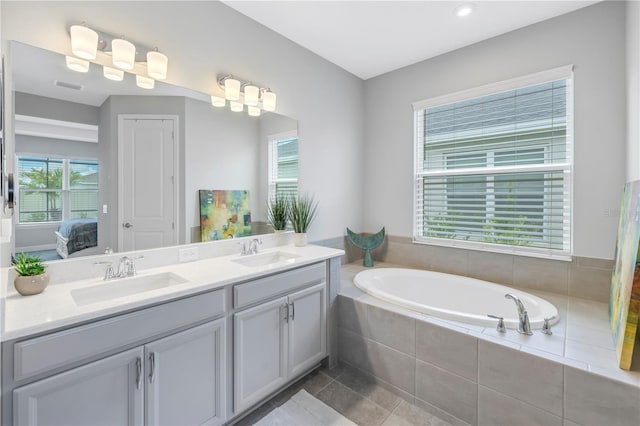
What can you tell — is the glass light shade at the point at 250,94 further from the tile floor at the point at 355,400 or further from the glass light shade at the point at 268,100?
the tile floor at the point at 355,400

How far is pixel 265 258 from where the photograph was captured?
7.49 ft

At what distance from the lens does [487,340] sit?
5.38 ft

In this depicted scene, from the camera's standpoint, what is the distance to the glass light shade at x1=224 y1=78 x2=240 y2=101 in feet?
6.98

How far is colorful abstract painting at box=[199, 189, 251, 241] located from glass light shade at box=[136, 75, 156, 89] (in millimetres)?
712

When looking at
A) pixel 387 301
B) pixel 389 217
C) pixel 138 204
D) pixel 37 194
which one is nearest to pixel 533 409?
pixel 387 301

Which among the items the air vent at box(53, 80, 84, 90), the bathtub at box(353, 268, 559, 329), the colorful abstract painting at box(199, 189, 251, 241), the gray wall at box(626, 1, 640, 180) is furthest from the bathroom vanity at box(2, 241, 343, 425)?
the gray wall at box(626, 1, 640, 180)

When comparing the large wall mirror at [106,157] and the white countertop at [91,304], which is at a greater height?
the large wall mirror at [106,157]

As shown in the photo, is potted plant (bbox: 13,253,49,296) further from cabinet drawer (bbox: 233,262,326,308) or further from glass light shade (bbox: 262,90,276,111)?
glass light shade (bbox: 262,90,276,111)

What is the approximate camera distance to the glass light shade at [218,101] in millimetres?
2104

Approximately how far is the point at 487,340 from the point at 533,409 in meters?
0.36

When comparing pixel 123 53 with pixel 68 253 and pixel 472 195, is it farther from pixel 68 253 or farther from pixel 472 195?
pixel 472 195

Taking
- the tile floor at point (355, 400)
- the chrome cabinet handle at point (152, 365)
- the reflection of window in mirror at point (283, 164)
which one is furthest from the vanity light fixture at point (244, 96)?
the tile floor at point (355, 400)

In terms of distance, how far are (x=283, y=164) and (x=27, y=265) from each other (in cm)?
175

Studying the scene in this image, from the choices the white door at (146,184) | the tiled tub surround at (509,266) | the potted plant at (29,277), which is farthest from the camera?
the tiled tub surround at (509,266)
